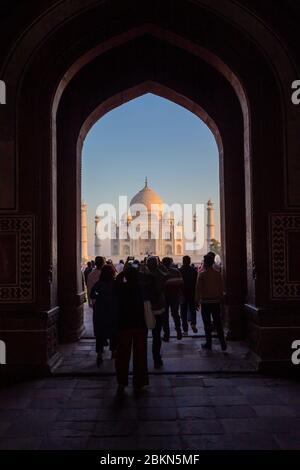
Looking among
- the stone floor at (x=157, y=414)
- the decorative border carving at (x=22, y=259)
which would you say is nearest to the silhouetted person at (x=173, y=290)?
the stone floor at (x=157, y=414)

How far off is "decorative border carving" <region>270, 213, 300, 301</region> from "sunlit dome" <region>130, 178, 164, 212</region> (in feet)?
153

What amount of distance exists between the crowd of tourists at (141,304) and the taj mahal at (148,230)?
44.4 metres

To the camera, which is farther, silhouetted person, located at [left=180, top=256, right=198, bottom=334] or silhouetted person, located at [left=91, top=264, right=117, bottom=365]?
silhouetted person, located at [left=180, top=256, right=198, bottom=334]

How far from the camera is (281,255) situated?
5496 millimetres

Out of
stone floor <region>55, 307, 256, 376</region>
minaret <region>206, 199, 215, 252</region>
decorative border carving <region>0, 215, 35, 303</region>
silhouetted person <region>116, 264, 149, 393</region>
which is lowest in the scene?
stone floor <region>55, 307, 256, 376</region>

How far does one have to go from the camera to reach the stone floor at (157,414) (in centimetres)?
338

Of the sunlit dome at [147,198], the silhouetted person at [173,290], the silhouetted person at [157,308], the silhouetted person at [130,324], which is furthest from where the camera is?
the sunlit dome at [147,198]

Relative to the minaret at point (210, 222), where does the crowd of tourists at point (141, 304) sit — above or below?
below

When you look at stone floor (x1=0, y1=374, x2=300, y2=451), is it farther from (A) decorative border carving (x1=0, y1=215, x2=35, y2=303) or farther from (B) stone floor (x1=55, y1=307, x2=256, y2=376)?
(A) decorative border carving (x1=0, y1=215, x2=35, y2=303)

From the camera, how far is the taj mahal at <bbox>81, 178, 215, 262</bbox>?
52688mm

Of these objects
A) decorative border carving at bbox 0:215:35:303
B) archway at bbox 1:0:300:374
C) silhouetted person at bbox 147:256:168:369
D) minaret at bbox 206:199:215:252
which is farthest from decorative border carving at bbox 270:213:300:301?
minaret at bbox 206:199:215:252

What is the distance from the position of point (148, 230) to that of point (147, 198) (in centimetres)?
410

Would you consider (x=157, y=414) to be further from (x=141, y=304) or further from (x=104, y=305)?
(x=104, y=305)

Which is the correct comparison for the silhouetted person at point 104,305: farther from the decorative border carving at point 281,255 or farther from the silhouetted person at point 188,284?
the silhouetted person at point 188,284
